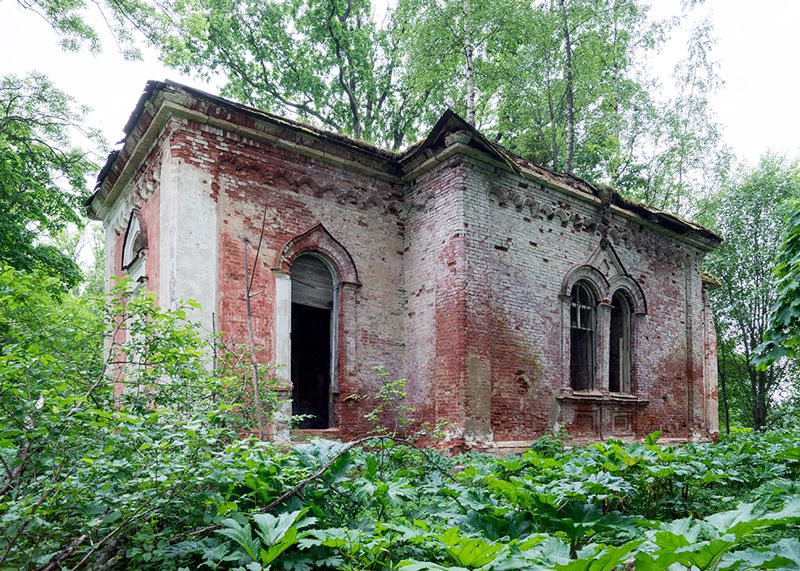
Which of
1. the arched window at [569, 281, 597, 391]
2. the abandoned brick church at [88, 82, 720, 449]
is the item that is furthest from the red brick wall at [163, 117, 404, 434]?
the arched window at [569, 281, 597, 391]

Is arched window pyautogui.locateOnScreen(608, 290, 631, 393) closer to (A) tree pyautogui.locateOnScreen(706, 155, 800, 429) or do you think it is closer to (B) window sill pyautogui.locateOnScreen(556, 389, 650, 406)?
(B) window sill pyautogui.locateOnScreen(556, 389, 650, 406)

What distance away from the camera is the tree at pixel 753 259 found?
22641 millimetres

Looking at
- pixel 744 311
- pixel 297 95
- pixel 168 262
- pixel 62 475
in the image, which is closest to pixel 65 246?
pixel 297 95

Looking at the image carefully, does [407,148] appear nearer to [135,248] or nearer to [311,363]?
[135,248]

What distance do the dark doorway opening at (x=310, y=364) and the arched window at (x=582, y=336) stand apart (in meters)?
5.20

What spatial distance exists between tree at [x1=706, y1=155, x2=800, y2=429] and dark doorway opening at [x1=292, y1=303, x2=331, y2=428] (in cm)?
1821

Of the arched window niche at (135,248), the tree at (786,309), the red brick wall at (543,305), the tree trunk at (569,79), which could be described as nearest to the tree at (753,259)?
the tree trunk at (569,79)

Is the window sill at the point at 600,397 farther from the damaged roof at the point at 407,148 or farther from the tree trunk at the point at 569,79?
the tree trunk at the point at 569,79

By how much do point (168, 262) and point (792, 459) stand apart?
340 inches

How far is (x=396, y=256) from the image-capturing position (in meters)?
10.4

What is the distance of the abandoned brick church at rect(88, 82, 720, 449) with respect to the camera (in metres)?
8.45

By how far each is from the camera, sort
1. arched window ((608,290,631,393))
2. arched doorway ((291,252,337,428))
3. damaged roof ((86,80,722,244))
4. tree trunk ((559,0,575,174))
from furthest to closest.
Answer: tree trunk ((559,0,575,174)), arched doorway ((291,252,337,428)), arched window ((608,290,631,393)), damaged roof ((86,80,722,244))

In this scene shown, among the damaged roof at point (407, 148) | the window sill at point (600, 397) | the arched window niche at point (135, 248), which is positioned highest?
the damaged roof at point (407, 148)

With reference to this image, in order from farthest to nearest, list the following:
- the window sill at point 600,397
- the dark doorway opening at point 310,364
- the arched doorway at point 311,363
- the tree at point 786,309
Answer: the dark doorway opening at point 310,364 → the arched doorway at point 311,363 → the window sill at point 600,397 → the tree at point 786,309
